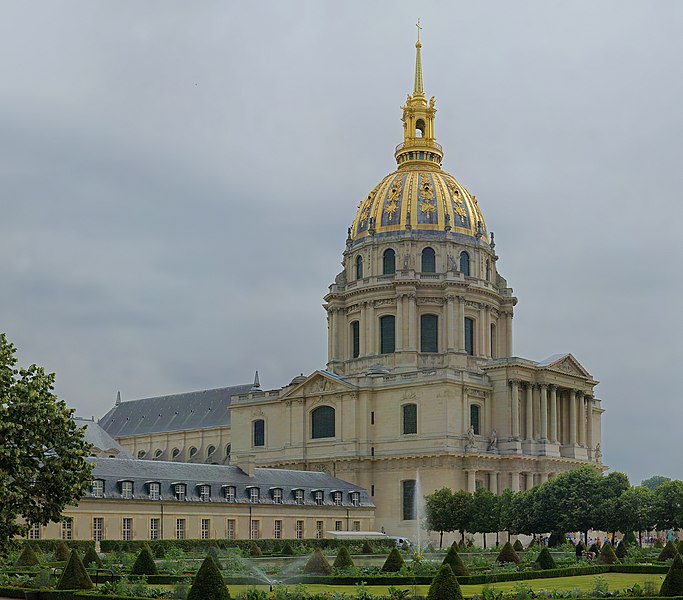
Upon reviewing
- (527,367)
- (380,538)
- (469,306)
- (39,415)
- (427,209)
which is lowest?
(380,538)

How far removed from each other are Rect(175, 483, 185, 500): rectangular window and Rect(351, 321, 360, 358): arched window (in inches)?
1242

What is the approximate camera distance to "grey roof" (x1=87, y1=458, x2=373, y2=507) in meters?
67.9

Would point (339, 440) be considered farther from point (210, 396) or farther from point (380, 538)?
point (210, 396)

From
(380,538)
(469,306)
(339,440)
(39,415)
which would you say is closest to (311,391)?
(339,440)

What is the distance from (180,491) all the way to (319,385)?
25389 millimetres

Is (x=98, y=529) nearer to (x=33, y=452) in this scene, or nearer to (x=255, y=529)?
(x=255, y=529)

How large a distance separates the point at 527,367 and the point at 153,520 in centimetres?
3440

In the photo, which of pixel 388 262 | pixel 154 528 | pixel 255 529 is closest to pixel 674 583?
pixel 154 528

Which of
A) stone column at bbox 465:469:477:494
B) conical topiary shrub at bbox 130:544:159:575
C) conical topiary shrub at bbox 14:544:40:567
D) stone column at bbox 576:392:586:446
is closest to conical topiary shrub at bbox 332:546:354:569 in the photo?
conical topiary shrub at bbox 130:544:159:575

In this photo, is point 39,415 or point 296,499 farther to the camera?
point 296,499

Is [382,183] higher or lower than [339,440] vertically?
higher

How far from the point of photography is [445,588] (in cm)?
2673

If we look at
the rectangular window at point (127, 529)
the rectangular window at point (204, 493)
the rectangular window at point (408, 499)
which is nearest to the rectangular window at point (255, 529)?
the rectangular window at point (204, 493)

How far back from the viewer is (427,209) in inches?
3871
